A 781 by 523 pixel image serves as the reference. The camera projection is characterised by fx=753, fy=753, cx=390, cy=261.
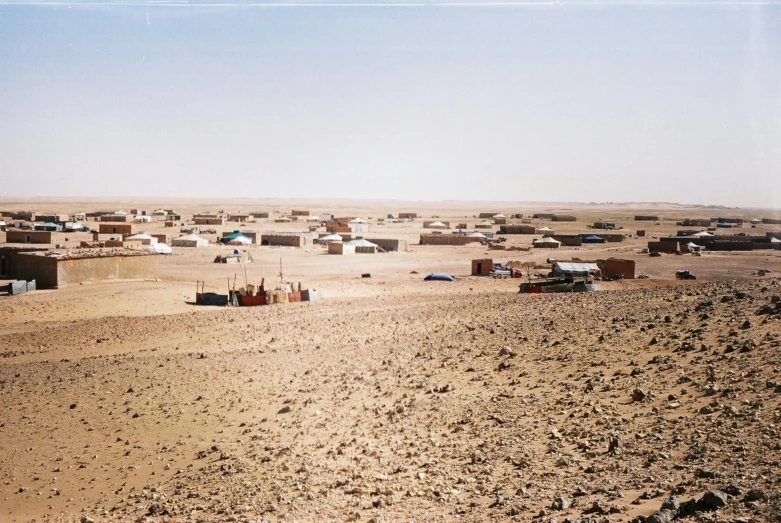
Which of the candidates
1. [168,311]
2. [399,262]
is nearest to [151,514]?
[168,311]

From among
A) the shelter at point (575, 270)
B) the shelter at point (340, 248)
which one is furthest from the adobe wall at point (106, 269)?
the shelter at point (340, 248)

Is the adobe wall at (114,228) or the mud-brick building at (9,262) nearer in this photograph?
the mud-brick building at (9,262)

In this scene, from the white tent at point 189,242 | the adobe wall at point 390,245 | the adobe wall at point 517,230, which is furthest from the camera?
the adobe wall at point 517,230

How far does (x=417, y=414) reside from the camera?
40.5 feet

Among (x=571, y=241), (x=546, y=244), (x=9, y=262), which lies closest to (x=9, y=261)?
(x=9, y=262)

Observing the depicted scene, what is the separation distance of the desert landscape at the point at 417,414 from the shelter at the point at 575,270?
13.0m

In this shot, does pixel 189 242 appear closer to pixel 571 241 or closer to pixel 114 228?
pixel 114 228

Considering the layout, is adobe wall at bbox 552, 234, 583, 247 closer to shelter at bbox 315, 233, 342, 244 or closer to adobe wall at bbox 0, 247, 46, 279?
shelter at bbox 315, 233, 342, 244

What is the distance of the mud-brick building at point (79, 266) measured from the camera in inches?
1305

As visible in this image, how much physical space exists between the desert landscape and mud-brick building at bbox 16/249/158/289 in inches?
394

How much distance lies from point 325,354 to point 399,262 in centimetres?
3459

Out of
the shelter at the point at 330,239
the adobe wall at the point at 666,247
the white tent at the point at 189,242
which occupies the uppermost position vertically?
the adobe wall at the point at 666,247

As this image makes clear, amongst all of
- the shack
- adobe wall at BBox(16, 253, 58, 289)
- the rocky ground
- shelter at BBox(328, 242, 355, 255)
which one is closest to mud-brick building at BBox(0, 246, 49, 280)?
adobe wall at BBox(16, 253, 58, 289)

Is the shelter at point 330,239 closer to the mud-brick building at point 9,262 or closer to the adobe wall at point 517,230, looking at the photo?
the adobe wall at point 517,230
